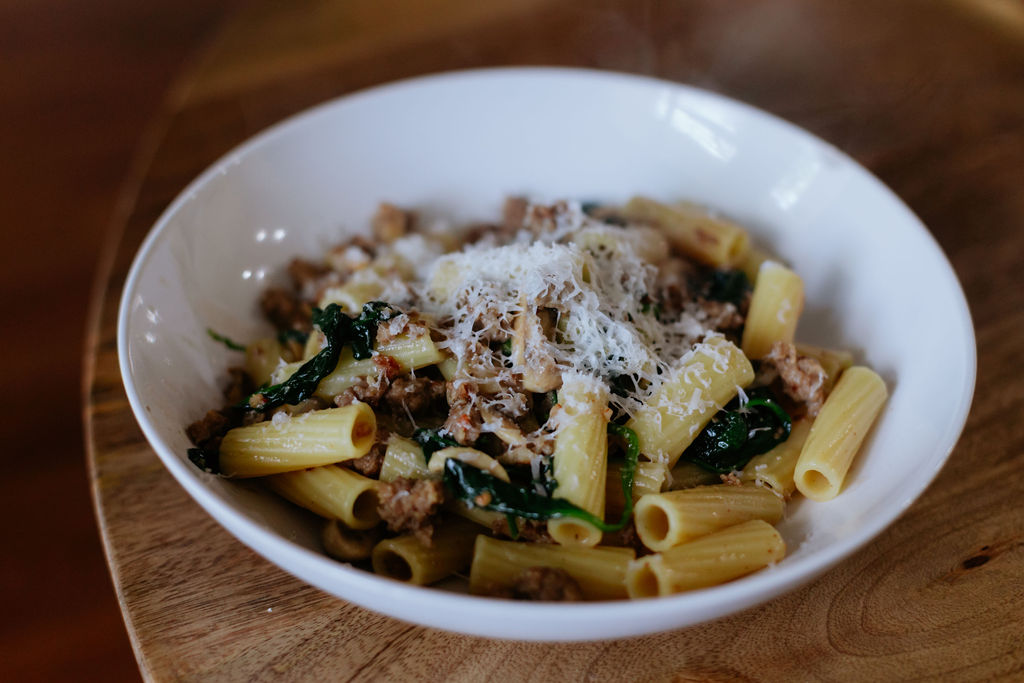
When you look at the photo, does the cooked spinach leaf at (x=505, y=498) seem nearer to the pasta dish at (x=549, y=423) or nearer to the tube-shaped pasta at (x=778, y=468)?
the pasta dish at (x=549, y=423)

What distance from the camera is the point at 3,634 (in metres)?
3.77

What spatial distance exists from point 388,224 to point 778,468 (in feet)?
5.78

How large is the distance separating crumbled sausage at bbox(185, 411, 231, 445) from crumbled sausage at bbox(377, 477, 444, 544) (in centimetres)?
60

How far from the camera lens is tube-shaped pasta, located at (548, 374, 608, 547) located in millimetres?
2053

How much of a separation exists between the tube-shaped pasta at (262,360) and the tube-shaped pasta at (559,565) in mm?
1044

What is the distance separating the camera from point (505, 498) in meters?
2.06

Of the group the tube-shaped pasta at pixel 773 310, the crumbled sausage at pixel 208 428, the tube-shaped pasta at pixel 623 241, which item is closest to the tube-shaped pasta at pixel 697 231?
the tube-shaped pasta at pixel 623 241

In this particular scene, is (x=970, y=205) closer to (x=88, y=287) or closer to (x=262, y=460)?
(x=262, y=460)

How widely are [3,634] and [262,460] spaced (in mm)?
2512

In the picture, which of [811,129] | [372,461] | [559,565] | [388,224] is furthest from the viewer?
[811,129]

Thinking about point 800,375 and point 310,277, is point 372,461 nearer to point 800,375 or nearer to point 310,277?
point 310,277

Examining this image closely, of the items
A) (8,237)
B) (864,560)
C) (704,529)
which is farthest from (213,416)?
(8,237)

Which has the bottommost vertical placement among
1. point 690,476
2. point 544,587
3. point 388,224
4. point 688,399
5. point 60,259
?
point 60,259

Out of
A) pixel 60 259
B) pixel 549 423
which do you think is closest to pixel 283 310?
pixel 549 423
